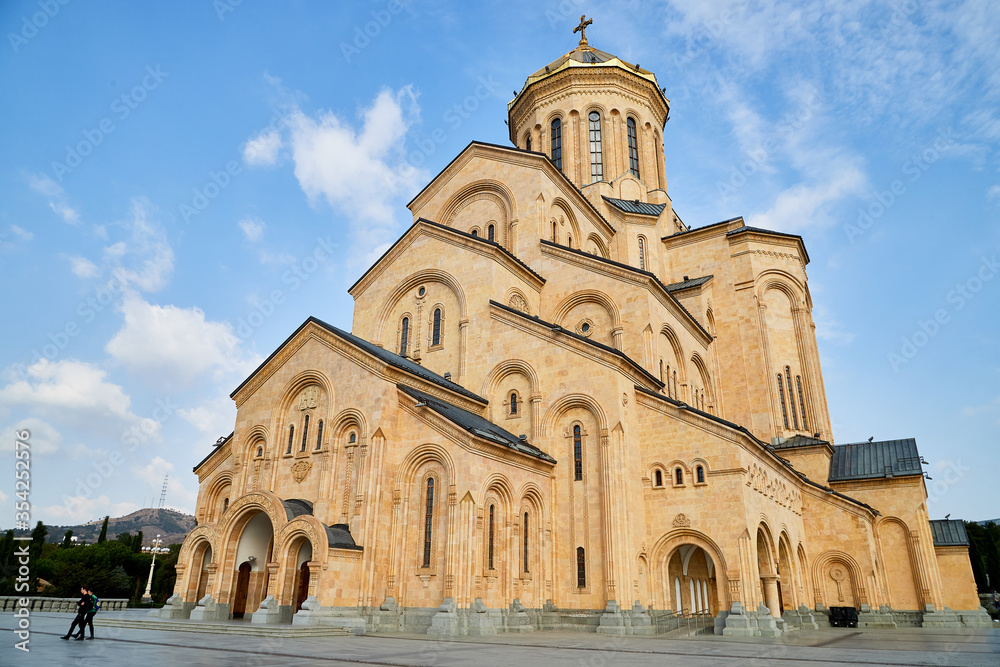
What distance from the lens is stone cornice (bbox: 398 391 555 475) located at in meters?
17.0

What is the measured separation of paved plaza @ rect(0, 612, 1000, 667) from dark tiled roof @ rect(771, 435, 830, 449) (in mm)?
12631

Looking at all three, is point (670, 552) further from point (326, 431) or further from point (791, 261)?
point (791, 261)

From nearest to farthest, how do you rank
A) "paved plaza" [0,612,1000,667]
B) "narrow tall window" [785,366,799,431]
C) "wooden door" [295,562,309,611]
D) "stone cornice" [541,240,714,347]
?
"paved plaza" [0,612,1000,667]
"wooden door" [295,562,309,611]
"stone cornice" [541,240,714,347]
"narrow tall window" [785,366,799,431]

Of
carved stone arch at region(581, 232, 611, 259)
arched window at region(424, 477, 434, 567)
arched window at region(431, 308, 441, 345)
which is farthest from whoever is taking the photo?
carved stone arch at region(581, 232, 611, 259)

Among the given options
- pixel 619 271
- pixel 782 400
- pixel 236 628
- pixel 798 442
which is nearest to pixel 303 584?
pixel 236 628

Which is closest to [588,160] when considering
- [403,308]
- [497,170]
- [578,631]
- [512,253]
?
[497,170]

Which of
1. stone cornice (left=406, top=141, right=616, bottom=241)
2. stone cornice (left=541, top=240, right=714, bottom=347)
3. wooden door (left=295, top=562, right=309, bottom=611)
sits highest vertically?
stone cornice (left=406, top=141, right=616, bottom=241)

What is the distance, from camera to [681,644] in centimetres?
1472

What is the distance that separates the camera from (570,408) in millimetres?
20312

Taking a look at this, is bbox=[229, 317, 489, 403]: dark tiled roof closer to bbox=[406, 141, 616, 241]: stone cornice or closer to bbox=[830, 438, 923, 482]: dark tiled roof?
bbox=[406, 141, 616, 241]: stone cornice

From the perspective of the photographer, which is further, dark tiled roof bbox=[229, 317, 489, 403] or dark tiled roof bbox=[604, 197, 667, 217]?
dark tiled roof bbox=[604, 197, 667, 217]

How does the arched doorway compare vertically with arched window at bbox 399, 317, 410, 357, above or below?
below

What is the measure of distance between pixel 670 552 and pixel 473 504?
22.5 feet

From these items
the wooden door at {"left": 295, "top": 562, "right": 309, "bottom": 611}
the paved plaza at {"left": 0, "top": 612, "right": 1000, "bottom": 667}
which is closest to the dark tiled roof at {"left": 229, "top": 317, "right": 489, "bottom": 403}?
the wooden door at {"left": 295, "top": 562, "right": 309, "bottom": 611}
